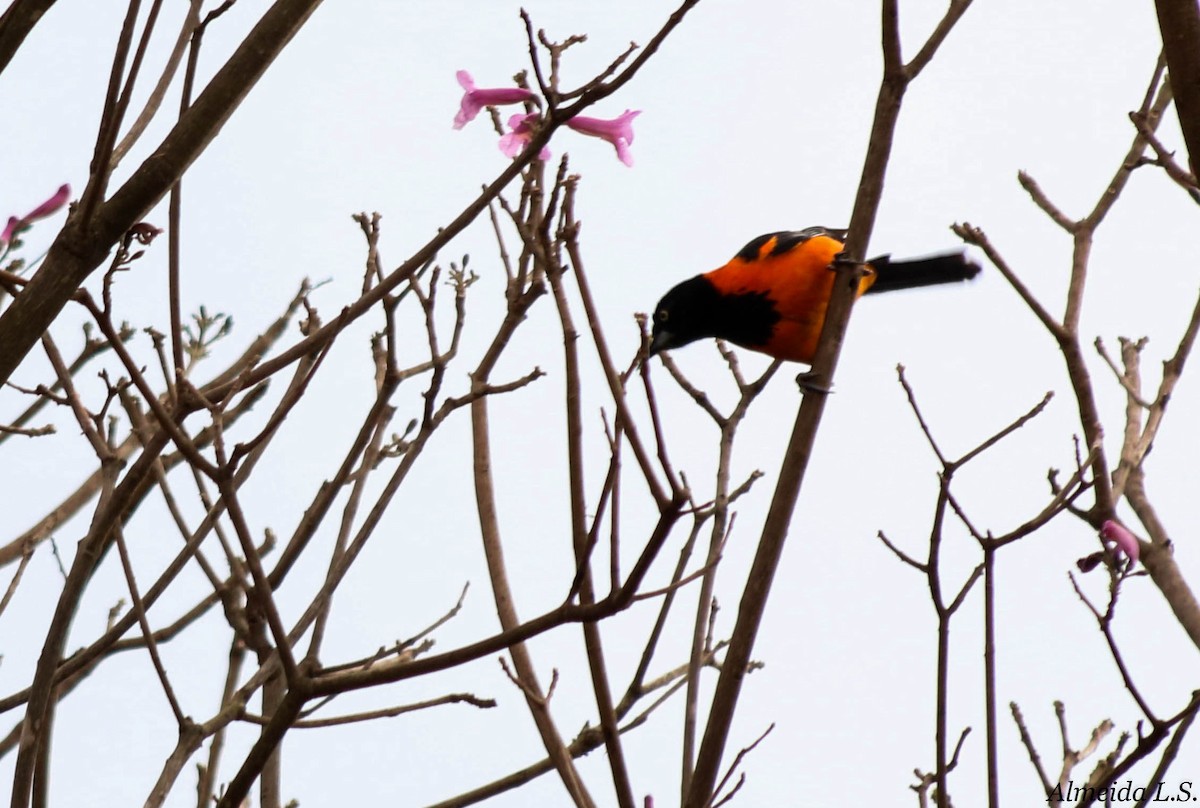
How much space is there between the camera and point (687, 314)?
5461mm

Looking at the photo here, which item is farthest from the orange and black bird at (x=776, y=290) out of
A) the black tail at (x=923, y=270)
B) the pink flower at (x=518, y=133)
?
the pink flower at (x=518, y=133)

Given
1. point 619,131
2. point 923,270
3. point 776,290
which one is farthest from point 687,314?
point 619,131

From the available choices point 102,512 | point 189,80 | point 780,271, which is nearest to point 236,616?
point 102,512

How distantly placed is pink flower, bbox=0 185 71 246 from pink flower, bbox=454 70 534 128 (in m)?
1.09

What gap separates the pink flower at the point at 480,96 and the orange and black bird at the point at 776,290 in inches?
88.1

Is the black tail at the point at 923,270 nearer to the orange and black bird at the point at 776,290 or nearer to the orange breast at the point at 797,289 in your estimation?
the orange and black bird at the point at 776,290

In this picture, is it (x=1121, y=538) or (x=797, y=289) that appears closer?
(x=1121, y=538)

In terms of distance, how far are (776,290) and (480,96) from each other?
240cm

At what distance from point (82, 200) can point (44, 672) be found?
92 cm

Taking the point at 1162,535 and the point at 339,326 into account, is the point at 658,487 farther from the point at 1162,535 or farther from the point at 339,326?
the point at 1162,535

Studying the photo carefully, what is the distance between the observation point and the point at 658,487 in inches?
74.5

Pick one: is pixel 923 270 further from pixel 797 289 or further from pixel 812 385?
pixel 812 385

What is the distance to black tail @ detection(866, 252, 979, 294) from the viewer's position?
5.34 metres

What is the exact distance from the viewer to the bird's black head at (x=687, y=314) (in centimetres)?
540
